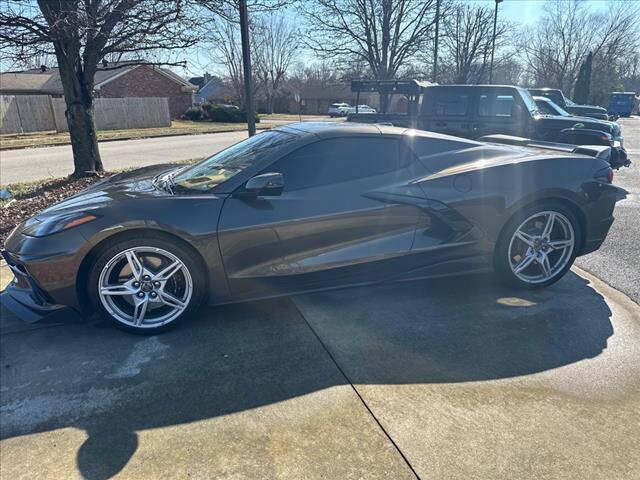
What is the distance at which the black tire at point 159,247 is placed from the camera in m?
2.99

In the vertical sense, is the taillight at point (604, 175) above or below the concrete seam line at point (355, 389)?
above

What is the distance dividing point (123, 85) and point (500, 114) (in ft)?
110

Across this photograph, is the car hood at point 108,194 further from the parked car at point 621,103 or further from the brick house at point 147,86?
the parked car at point 621,103

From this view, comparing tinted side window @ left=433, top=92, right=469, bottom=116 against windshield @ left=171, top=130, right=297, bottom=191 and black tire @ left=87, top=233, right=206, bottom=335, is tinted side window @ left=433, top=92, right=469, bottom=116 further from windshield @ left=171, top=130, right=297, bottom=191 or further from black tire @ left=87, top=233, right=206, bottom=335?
black tire @ left=87, top=233, right=206, bottom=335

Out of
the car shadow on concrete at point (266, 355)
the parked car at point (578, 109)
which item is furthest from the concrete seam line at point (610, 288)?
the parked car at point (578, 109)

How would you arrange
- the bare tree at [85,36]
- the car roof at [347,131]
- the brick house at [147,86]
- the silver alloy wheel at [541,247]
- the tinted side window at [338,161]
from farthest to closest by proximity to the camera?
the brick house at [147,86] → the bare tree at [85,36] → the silver alloy wheel at [541,247] → the car roof at [347,131] → the tinted side window at [338,161]

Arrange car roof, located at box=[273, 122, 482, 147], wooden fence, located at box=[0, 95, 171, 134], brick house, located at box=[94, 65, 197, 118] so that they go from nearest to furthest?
car roof, located at box=[273, 122, 482, 147]
wooden fence, located at box=[0, 95, 171, 134]
brick house, located at box=[94, 65, 197, 118]

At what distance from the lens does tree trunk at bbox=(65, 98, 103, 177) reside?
25.6ft

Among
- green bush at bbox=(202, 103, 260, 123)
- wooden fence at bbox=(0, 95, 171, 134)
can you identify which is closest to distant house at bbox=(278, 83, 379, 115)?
green bush at bbox=(202, 103, 260, 123)

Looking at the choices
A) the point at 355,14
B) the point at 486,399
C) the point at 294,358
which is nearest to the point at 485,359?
the point at 486,399

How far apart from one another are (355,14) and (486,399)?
19206 mm

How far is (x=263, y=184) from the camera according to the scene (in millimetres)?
3070

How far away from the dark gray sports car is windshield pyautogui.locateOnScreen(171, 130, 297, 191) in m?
0.02

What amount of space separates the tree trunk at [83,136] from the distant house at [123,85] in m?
26.7
